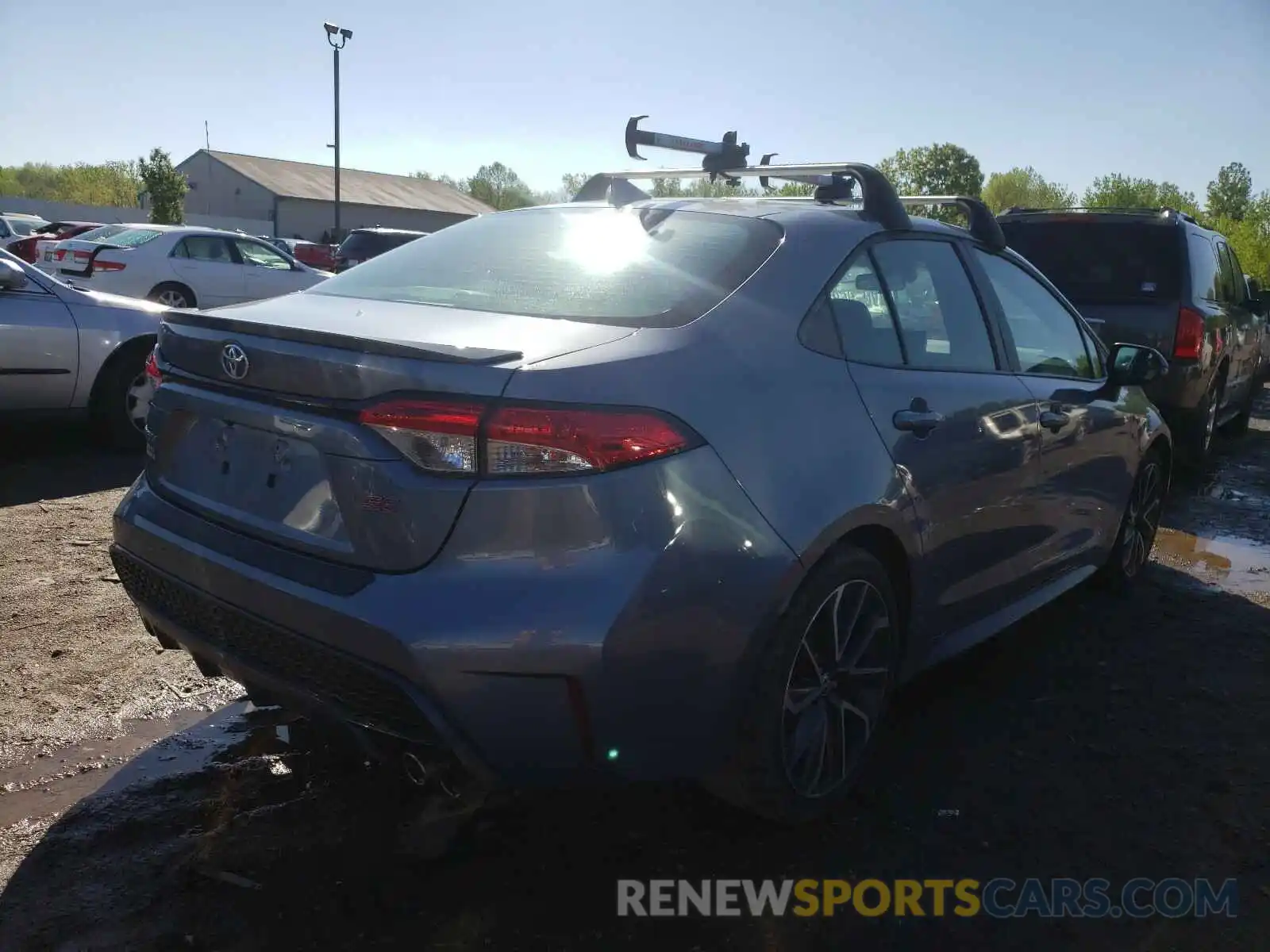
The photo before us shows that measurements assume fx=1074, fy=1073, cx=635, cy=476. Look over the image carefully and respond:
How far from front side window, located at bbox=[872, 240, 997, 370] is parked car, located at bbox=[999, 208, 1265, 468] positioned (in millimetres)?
4034

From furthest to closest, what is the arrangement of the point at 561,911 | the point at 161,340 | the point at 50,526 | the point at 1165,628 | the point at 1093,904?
the point at 50,526
the point at 1165,628
the point at 161,340
the point at 1093,904
the point at 561,911

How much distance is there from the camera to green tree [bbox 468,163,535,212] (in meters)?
95.6

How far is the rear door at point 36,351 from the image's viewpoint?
20.6 feet

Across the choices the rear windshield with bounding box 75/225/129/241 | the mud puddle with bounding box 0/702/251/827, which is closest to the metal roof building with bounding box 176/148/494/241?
the rear windshield with bounding box 75/225/129/241

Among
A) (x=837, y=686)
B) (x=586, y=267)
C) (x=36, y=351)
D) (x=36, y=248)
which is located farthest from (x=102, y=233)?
(x=837, y=686)

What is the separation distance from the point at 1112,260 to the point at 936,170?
79085 millimetres

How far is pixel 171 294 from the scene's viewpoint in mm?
14133

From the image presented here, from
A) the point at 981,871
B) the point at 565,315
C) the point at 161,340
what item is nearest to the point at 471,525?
the point at 565,315

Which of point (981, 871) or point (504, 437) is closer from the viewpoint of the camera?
point (504, 437)

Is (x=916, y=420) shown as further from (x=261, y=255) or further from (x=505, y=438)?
(x=261, y=255)

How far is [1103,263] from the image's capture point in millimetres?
7641

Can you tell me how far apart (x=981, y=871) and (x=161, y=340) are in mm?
2536

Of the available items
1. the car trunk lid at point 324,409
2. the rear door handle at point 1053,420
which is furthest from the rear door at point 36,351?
the rear door handle at point 1053,420

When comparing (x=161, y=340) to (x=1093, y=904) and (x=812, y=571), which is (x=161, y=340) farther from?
(x=1093, y=904)
